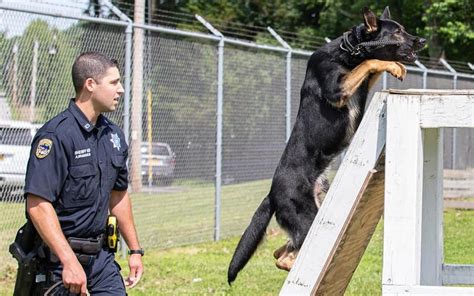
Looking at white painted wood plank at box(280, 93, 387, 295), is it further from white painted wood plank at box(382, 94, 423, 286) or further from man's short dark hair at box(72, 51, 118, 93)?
man's short dark hair at box(72, 51, 118, 93)

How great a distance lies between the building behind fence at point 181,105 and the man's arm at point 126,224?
3591mm

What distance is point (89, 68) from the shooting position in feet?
13.5

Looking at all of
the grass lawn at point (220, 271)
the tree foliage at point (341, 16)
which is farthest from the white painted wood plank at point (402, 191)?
the tree foliage at point (341, 16)

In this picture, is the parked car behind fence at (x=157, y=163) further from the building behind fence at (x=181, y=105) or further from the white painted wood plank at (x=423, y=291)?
the white painted wood plank at (x=423, y=291)

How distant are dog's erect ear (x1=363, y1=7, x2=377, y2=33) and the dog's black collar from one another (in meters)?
0.06

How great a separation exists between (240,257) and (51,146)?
6.38ft

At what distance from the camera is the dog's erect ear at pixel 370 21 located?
525 cm

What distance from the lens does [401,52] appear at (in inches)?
209

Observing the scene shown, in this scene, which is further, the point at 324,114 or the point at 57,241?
the point at 324,114

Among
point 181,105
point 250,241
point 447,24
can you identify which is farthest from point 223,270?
point 447,24

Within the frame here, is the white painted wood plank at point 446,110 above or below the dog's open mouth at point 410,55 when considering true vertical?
below

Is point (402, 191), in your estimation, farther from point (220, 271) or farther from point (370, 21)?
point (220, 271)

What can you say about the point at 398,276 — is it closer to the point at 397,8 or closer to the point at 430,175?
the point at 430,175

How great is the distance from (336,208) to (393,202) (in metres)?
0.44
